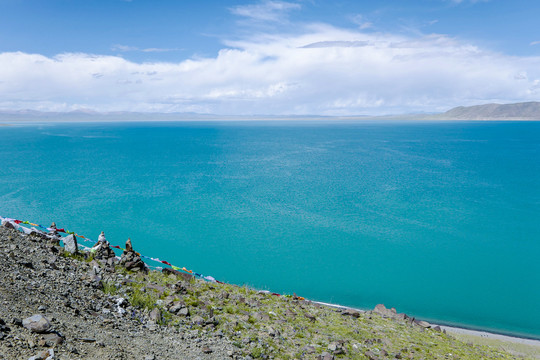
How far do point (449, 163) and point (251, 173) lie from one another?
58.1 m

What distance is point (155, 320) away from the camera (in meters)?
13.0

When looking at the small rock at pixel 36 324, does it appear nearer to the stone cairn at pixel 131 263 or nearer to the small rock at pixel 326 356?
the stone cairn at pixel 131 263

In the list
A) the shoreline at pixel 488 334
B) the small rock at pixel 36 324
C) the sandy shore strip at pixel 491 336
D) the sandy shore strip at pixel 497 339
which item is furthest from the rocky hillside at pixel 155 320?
the sandy shore strip at pixel 491 336

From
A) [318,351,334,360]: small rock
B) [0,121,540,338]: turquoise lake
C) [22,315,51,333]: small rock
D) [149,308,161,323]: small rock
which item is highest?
[22,315,51,333]: small rock

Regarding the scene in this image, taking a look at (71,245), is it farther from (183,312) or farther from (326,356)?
(326,356)

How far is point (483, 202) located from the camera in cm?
6303

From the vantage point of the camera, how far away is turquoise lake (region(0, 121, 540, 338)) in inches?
1336

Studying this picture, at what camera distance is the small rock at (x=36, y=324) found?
9.79 meters

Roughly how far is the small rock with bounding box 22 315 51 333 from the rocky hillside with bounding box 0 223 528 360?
2 cm

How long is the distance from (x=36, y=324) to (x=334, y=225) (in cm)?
4207

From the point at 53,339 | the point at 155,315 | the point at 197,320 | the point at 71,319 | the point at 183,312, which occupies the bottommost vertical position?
the point at 197,320

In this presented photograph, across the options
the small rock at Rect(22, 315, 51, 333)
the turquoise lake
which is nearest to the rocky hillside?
the small rock at Rect(22, 315, 51, 333)

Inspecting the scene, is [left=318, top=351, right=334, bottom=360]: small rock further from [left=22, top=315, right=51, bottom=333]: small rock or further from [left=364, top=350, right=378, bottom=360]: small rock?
[left=22, top=315, right=51, bottom=333]: small rock

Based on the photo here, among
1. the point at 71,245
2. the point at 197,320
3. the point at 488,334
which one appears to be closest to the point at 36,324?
the point at 197,320
